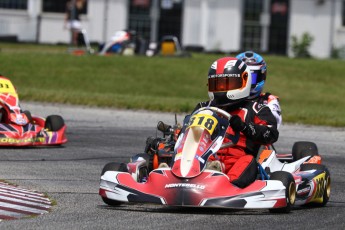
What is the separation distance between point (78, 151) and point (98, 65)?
1349 centimetres

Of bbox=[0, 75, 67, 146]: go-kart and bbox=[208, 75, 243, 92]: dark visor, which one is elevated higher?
bbox=[208, 75, 243, 92]: dark visor

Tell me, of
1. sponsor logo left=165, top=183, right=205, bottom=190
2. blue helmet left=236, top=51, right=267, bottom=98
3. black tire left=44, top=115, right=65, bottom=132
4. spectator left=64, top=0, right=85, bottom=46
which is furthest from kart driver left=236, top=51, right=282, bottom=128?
spectator left=64, top=0, right=85, bottom=46

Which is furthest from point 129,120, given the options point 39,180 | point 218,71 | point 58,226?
point 58,226

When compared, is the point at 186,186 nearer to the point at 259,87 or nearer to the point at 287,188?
the point at 287,188

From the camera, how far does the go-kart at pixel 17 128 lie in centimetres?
1195

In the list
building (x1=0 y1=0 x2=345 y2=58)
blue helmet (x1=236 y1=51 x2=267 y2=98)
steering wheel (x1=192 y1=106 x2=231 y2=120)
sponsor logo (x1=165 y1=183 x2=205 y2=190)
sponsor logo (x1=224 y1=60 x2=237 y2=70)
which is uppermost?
sponsor logo (x1=224 y1=60 x2=237 y2=70)

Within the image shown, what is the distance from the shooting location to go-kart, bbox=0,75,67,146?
11.9 meters

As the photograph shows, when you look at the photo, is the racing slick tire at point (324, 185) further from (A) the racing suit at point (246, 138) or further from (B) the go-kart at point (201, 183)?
(A) the racing suit at point (246, 138)

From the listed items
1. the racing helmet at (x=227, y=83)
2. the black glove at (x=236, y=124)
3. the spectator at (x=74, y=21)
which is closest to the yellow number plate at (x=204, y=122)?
the black glove at (x=236, y=124)

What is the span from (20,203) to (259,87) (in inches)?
97.5

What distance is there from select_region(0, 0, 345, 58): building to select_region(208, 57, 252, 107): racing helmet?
28.3 meters

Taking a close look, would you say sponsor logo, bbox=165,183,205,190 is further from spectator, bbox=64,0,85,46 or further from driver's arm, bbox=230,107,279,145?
spectator, bbox=64,0,85,46

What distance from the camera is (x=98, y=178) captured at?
9.54 meters

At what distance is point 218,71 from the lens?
8148 millimetres
